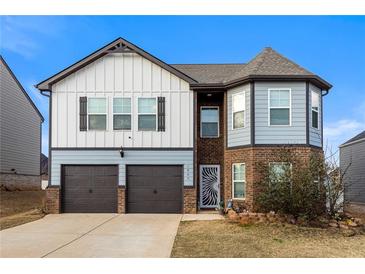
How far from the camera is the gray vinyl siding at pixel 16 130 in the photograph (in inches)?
1032

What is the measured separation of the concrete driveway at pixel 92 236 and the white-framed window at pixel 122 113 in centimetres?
380

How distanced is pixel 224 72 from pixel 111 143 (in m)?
6.30

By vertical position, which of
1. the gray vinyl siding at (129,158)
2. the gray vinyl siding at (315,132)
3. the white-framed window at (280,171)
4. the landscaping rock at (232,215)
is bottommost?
the landscaping rock at (232,215)

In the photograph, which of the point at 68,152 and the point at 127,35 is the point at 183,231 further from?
the point at 127,35

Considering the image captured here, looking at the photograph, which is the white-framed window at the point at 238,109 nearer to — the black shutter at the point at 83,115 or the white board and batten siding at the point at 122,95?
the white board and batten siding at the point at 122,95

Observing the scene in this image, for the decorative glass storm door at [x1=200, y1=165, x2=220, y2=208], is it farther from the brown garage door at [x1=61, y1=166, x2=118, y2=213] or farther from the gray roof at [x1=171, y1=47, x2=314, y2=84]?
the gray roof at [x1=171, y1=47, x2=314, y2=84]

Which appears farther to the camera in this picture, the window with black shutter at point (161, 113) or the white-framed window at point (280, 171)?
the window with black shutter at point (161, 113)

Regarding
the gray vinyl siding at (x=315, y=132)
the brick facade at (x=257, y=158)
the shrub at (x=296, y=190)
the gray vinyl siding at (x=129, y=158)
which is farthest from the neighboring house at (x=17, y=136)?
the gray vinyl siding at (x=315, y=132)

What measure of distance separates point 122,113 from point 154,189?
348cm

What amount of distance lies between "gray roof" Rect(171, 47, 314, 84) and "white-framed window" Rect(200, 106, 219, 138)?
1.30m

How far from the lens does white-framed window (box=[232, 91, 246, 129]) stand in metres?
17.0

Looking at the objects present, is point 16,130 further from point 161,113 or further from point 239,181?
point 239,181

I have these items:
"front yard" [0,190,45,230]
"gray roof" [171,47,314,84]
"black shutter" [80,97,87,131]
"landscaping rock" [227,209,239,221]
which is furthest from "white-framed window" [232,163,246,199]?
"front yard" [0,190,45,230]

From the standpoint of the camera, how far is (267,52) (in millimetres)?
18375
